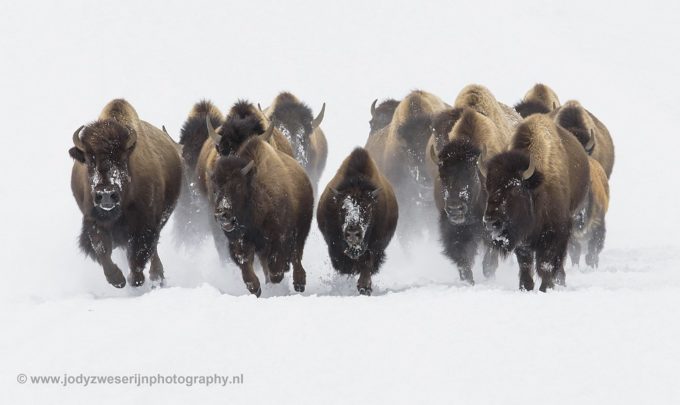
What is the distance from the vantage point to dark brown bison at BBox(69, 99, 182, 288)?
916 cm

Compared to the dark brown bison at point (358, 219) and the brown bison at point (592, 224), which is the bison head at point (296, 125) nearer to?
the dark brown bison at point (358, 219)

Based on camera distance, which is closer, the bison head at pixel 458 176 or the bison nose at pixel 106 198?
the bison nose at pixel 106 198

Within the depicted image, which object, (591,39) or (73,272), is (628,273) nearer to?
(73,272)

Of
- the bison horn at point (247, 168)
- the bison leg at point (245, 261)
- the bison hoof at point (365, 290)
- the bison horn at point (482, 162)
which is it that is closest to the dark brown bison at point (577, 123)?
the bison horn at point (482, 162)

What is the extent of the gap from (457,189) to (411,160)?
3646mm

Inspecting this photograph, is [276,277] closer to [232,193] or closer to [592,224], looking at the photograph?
[232,193]

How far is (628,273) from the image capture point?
1084cm

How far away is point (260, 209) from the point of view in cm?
936

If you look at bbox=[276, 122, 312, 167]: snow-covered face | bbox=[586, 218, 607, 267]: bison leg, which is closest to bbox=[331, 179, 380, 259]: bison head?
bbox=[586, 218, 607, 267]: bison leg


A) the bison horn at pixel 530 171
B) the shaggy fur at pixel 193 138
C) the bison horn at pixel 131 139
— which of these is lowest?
the bison horn at pixel 530 171

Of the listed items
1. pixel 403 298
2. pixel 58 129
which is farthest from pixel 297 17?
pixel 403 298

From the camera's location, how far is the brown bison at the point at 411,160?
518 inches

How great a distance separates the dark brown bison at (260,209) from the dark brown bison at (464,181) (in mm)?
1441

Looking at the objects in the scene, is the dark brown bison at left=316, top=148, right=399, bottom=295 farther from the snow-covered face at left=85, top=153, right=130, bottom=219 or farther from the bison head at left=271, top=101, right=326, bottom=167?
the bison head at left=271, top=101, right=326, bottom=167
